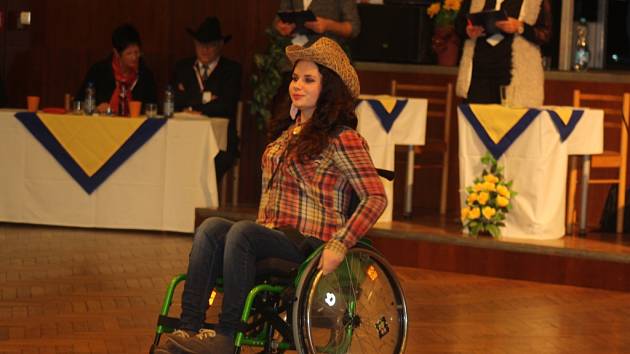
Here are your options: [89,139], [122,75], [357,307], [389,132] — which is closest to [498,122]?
[389,132]

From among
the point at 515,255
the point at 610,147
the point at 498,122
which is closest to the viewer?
the point at 515,255

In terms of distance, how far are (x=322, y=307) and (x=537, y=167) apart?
10.3 ft

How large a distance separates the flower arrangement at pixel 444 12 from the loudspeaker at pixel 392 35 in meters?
0.09

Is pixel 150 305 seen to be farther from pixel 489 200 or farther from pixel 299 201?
pixel 489 200

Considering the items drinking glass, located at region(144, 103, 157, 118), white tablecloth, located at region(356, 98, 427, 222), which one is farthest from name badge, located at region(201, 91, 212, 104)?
white tablecloth, located at region(356, 98, 427, 222)

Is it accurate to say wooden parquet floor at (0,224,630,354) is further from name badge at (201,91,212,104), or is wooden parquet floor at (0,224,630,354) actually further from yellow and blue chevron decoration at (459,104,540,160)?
name badge at (201,91,212,104)

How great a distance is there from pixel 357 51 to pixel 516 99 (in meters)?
1.98

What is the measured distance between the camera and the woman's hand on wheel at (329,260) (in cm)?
373

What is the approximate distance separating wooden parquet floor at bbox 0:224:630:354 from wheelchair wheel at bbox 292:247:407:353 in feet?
3.12

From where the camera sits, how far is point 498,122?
22.4 ft

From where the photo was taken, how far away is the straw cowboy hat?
408 centimetres

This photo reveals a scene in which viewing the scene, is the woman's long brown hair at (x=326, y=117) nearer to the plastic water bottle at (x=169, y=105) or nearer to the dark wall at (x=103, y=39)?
the plastic water bottle at (x=169, y=105)

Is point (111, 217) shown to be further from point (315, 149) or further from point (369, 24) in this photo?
point (315, 149)

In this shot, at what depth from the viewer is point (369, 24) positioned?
878cm
